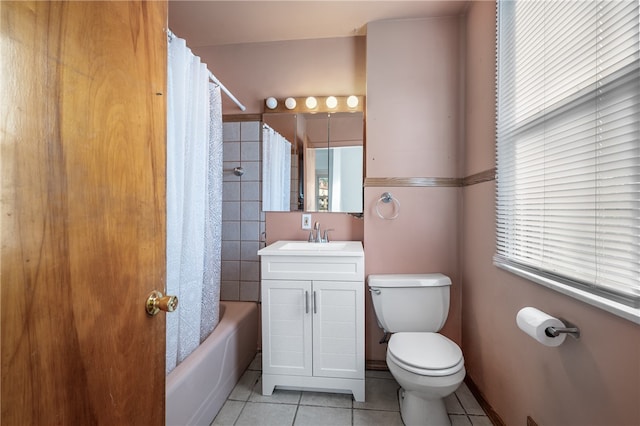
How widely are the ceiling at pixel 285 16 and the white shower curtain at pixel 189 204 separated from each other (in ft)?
1.90

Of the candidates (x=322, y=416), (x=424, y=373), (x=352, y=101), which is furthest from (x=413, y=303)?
(x=352, y=101)

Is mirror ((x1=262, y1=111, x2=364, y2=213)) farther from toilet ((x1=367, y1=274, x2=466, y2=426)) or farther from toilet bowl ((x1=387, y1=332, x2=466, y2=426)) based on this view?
toilet bowl ((x1=387, y1=332, x2=466, y2=426))

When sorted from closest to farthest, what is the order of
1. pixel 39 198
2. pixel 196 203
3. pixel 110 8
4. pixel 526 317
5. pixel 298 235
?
1. pixel 39 198
2. pixel 110 8
3. pixel 526 317
4. pixel 196 203
5. pixel 298 235

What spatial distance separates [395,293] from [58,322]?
Answer: 5.05 ft

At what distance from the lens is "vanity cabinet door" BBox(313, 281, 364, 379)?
1.58 m

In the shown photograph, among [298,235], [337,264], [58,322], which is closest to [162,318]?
[58,322]

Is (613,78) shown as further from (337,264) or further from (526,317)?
(337,264)

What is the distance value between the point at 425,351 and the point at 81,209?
4.84 ft

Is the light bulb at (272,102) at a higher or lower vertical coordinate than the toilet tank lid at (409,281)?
higher

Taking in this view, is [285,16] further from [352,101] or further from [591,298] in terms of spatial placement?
[591,298]

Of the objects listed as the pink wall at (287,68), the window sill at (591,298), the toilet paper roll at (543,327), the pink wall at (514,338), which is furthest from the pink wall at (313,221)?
the toilet paper roll at (543,327)

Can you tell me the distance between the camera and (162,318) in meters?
0.78

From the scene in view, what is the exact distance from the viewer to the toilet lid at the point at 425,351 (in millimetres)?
1259

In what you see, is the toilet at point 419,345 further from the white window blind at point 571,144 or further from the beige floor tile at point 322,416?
the white window blind at point 571,144
